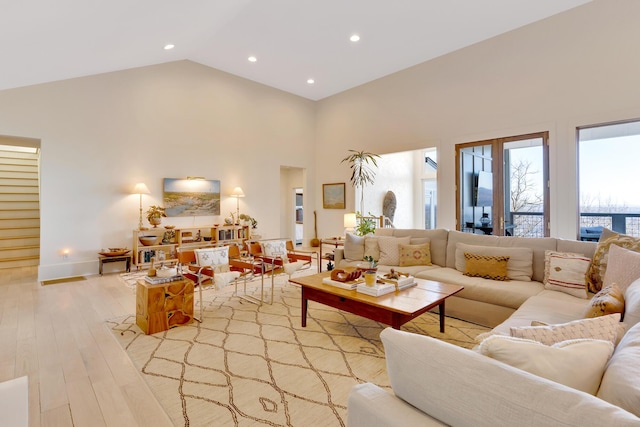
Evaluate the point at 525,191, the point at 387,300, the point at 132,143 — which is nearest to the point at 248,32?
the point at 132,143

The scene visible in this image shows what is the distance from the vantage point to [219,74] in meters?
7.18

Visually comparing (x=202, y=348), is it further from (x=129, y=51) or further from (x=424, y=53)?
(x=424, y=53)

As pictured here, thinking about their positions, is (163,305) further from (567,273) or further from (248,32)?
(248,32)

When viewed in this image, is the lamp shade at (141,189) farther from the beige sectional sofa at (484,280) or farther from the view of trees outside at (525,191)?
the view of trees outside at (525,191)

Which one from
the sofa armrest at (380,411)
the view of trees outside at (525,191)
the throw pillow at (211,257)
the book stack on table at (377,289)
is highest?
the view of trees outside at (525,191)

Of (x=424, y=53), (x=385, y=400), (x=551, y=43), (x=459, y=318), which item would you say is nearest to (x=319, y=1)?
(x=424, y=53)

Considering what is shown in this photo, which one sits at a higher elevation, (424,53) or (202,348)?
(424,53)

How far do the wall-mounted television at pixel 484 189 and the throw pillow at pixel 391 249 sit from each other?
2305 millimetres

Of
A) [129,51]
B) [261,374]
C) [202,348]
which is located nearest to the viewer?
[261,374]

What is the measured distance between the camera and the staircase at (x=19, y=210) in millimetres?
6352

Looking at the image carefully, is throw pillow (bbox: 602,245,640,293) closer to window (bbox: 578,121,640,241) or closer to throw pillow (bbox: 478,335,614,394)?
throw pillow (bbox: 478,335,614,394)

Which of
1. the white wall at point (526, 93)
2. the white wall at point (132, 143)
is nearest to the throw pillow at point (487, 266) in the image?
the white wall at point (526, 93)

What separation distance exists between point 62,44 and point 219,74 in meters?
3.74

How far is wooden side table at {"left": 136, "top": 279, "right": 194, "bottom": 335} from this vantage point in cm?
305
